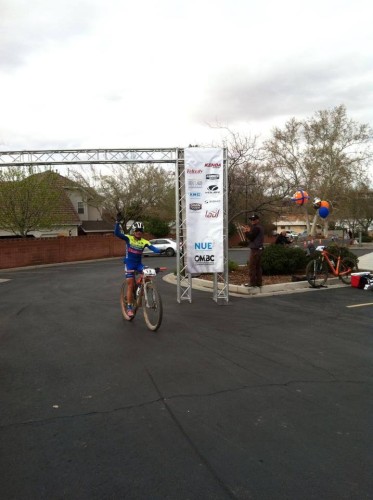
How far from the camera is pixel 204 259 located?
1014 centimetres

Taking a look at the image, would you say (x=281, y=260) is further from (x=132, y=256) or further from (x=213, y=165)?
(x=132, y=256)

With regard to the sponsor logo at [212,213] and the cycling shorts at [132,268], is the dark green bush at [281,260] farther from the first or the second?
the cycling shorts at [132,268]

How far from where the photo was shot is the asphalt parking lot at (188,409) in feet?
9.39

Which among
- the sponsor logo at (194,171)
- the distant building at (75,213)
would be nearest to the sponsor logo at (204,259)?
the sponsor logo at (194,171)

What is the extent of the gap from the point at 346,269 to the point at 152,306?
796 centimetres

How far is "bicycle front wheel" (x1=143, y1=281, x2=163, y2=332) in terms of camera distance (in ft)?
22.9

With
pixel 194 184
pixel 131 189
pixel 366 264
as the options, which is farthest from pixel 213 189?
pixel 131 189

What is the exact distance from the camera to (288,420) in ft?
12.3

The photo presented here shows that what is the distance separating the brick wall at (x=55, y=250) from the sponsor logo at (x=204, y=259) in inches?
680

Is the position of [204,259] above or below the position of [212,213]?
below

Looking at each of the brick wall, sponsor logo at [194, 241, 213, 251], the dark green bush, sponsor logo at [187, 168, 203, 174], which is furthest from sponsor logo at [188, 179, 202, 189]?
the brick wall

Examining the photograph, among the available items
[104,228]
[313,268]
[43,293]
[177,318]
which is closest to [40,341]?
[177,318]

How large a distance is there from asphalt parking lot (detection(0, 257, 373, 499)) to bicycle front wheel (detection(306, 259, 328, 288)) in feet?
13.5

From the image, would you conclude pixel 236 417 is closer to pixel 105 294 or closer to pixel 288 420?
pixel 288 420
